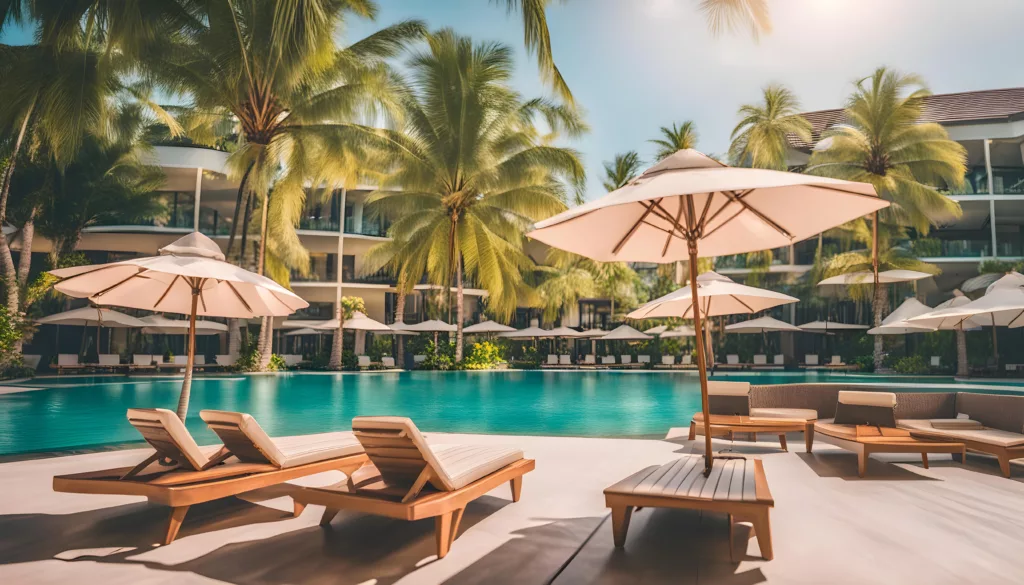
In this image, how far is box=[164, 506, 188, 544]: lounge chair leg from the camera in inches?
141

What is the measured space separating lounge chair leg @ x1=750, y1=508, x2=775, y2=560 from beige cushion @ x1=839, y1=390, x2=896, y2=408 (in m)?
3.77

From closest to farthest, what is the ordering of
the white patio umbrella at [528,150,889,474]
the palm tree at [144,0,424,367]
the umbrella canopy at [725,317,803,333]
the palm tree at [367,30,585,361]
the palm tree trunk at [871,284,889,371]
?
1. the white patio umbrella at [528,150,889,474]
2. the palm tree at [144,0,424,367]
3. the palm tree at [367,30,585,361]
4. the palm tree trunk at [871,284,889,371]
5. the umbrella canopy at [725,317,803,333]

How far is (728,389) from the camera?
294 inches

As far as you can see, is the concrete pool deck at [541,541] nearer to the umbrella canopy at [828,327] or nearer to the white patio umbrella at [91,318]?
the white patio umbrella at [91,318]

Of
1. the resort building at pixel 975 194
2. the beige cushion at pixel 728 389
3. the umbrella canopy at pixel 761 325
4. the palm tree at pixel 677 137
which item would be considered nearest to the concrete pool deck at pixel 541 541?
the beige cushion at pixel 728 389

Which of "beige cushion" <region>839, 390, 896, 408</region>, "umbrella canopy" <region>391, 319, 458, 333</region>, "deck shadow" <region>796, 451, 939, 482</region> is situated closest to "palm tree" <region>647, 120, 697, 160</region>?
"umbrella canopy" <region>391, 319, 458, 333</region>

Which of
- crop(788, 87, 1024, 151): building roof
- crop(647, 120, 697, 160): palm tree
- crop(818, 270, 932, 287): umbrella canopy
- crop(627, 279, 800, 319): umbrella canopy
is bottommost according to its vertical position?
crop(627, 279, 800, 319): umbrella canopy

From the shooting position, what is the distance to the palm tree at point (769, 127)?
25.3 m

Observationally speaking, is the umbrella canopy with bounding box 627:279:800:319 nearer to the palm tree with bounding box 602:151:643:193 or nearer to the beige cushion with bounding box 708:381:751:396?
the beige cushion with bounding box 708:381:751:396

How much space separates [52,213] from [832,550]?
90.3 ft

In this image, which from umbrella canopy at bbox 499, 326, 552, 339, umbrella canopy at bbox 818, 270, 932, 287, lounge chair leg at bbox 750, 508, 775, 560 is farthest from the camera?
umbrella canopy at bbox 499, 326, 552, 339

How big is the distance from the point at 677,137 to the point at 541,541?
26623 millimetres

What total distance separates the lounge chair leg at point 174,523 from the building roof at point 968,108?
33.8 m

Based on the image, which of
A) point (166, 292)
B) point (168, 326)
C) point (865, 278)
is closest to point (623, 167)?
point (865, 278)
